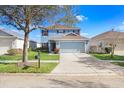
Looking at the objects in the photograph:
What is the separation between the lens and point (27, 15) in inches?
499

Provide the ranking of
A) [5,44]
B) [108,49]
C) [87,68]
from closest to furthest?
[87,68] → [5,44] → [108,49]

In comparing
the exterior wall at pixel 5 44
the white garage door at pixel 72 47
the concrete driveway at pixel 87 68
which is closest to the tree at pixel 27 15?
the concrete driveway at pixel 87 68

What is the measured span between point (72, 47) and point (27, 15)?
1693 centimetres

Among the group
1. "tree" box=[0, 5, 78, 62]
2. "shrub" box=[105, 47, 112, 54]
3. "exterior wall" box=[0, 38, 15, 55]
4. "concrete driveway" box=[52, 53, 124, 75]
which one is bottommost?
"concrete driveway" box=[52, 53, 124, 75]

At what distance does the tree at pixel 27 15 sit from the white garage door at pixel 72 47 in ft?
51.1

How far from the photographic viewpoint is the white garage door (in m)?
28.9

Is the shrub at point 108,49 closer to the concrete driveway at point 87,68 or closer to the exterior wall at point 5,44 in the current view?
the exterior wall at point 5,44

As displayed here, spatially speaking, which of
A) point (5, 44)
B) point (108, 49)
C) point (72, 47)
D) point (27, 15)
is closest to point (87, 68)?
point (27, 15)

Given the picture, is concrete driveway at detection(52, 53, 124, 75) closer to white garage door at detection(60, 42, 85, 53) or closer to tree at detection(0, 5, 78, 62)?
tree at detection(0, 5, 78, 62)

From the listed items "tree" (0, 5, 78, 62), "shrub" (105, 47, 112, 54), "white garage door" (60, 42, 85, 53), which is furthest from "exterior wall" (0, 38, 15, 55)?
"shrub" (105, 47, 112, 54)

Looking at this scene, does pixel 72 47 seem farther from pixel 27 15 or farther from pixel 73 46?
pixel 27 15

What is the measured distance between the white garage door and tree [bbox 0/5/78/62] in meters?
15.6

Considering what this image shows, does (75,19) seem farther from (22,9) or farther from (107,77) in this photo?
(107,77)
